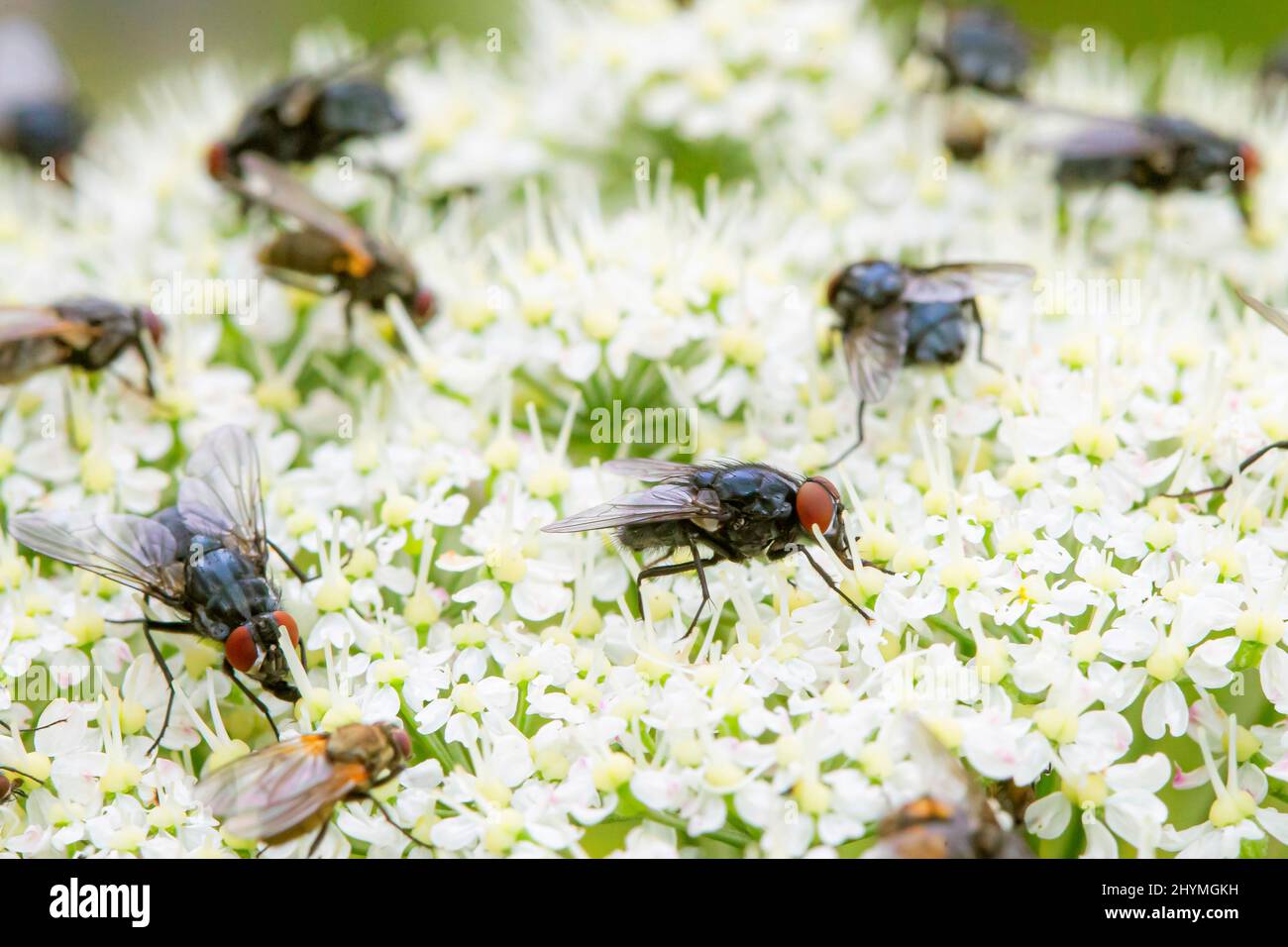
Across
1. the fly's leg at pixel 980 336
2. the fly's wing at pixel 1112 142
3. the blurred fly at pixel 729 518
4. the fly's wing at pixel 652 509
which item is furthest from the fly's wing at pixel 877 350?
the fly's wing at pixel 1112 142

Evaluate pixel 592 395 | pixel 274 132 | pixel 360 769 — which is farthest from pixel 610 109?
pixel 360 769

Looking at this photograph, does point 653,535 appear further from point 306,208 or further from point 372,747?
point 306,208

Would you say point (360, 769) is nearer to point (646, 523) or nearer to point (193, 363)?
point (646, 523)

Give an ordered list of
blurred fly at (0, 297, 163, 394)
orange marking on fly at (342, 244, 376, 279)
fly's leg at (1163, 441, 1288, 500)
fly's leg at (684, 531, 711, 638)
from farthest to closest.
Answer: orange marking on fly at (342, 244, 376, 279), blurred fly at (0, 297, 163, 394), fly's leg at (1163, 441, 1288, 500), fly's leg at (684, 531, 711, 638)

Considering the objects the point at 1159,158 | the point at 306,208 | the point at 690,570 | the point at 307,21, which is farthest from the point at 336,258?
the point at 307,21

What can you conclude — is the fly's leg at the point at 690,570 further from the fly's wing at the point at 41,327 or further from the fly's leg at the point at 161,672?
the fly's wing at the point at 41,327

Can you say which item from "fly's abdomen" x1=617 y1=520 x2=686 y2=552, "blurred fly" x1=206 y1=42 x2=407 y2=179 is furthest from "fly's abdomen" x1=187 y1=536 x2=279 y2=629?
"blurred fly" x1=206 y1=42 x2=407 y2=179

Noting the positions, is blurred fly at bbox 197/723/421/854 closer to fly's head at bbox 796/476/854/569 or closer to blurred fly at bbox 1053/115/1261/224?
fly's head at bbox 796/476/854/569
